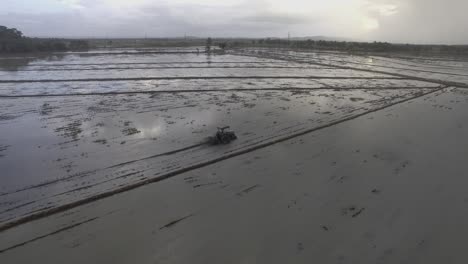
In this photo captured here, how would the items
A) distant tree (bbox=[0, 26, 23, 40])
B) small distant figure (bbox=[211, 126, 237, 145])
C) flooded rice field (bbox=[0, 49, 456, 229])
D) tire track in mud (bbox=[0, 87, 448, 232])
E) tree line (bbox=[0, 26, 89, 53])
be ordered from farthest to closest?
1. distant tree (bbox=[0, 26, 23, 40])
2. tree line (bbox=[0, 26, 89, 53])
3. small distant figure (bbox=[211, 126, 237, 145])
4. flooded rice field (bbox=[0, 49, 456, 229])
5. tire track in mud (bbox=[0, 87, 448, 232])

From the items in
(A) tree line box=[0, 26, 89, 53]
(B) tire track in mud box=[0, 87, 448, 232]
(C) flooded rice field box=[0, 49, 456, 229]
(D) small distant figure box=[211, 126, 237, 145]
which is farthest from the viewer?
(A) tree line box=[0, 26, 89, 53]

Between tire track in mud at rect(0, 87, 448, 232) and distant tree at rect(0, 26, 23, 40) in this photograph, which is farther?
distant tree at rect(0, 26, 23, 40)

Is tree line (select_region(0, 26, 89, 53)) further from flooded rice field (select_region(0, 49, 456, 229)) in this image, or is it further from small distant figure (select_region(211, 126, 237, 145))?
small distant figure (select_region(211, 126, 237, 145))

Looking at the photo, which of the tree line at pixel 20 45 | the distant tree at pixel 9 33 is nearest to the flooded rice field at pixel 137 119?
the tree line at pixel 20 45

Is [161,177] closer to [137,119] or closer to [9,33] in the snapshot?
[137,119]

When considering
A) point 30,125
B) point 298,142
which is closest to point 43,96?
point 30,125

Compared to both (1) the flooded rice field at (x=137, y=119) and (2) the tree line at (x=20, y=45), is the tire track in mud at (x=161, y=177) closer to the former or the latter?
(1) the flooded rice field at (x=137, y=119)

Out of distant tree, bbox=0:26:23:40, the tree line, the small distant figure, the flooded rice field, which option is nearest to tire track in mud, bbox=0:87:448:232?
the flooded rice field

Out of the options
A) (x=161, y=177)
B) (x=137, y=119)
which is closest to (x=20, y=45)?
(x=137, y=119)

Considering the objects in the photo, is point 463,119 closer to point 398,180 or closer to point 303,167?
point 398,180
